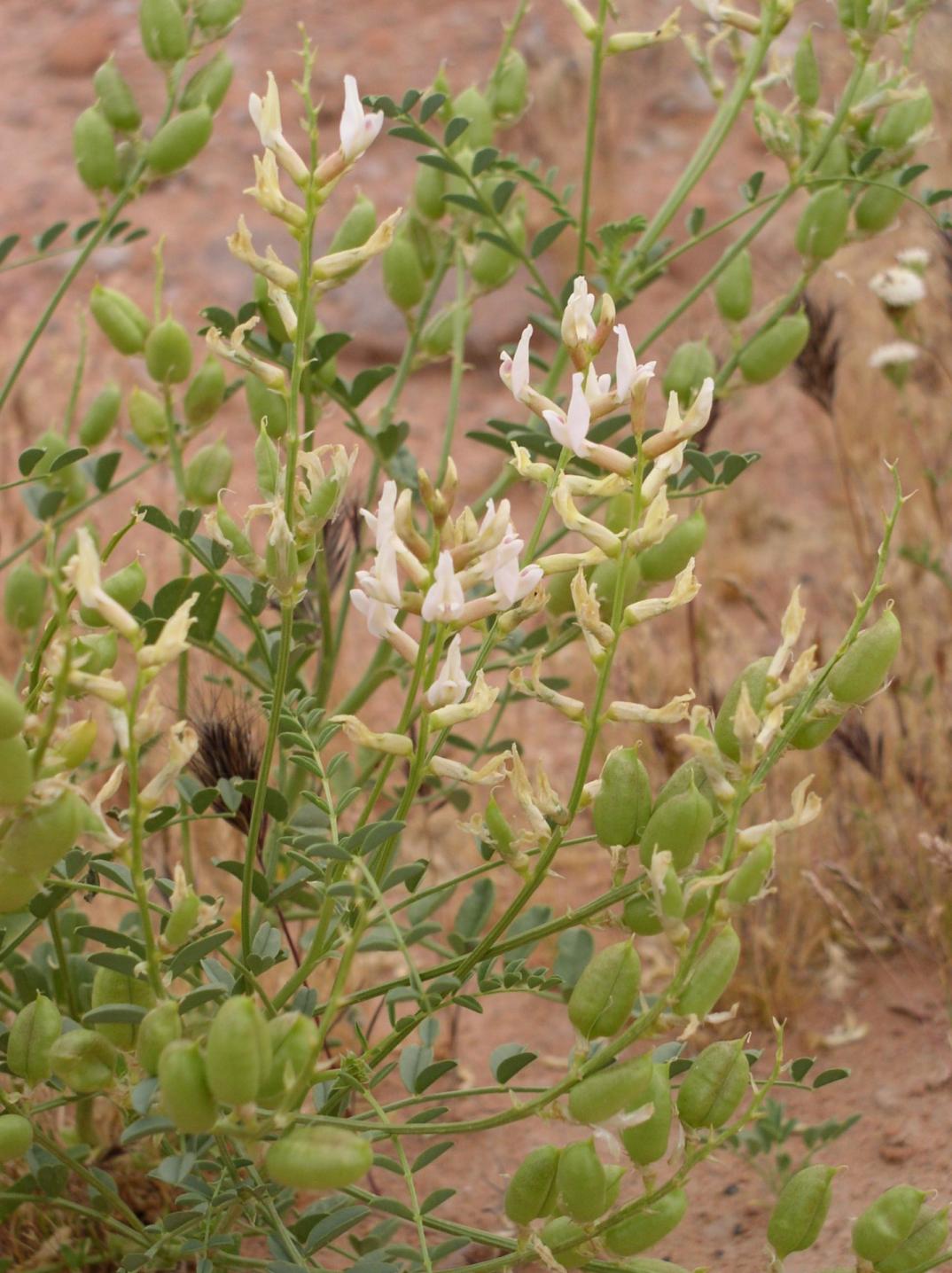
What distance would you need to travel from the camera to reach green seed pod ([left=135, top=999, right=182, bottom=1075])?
80 cm

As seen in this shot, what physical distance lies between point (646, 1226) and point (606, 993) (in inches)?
6.3

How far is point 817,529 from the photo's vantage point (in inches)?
123

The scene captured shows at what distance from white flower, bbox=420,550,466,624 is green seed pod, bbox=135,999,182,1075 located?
253 millimetres

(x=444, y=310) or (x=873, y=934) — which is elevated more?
(x=444, y=310)

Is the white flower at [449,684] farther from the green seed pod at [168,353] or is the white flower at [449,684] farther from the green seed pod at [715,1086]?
the green seed pod at [168,353]

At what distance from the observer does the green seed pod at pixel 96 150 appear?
1.29m

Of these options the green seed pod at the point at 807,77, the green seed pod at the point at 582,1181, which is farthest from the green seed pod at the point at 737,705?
the green seed pod at the point at 807,77

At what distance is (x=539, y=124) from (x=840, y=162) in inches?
117

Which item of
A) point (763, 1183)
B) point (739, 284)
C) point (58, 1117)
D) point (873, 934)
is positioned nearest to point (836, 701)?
point (739, 284)

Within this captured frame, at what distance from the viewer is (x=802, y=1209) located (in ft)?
3.06

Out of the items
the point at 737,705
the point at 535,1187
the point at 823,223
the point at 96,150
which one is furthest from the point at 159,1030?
the point at 823,223

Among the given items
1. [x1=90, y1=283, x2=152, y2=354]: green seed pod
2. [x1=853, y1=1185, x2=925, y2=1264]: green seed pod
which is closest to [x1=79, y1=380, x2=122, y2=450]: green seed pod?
[x1=90, y1=283, x2=152, y2=354]: green seed pod

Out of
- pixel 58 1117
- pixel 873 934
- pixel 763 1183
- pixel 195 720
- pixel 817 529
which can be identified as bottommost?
pixel 817 529

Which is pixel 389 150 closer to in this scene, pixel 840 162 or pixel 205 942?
pixel 840 162
